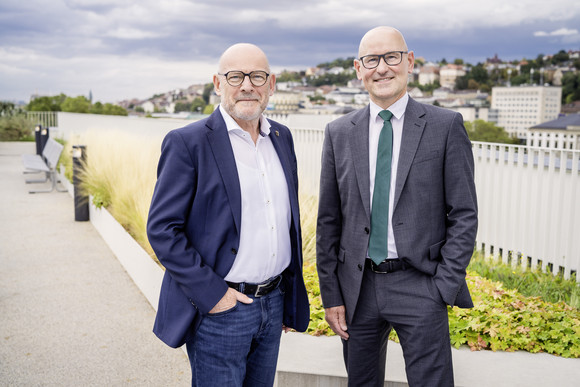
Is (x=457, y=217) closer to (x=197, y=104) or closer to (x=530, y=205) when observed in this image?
(x=530, y=205)

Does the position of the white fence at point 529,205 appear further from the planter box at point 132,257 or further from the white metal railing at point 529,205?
the planter box at point 132,257

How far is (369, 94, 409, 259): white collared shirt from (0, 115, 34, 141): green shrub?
94.8ft

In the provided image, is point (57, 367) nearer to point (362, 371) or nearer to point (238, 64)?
point (362, 371)

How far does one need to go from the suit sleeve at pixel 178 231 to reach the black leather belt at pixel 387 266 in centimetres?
66

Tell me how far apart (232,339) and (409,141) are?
1.09m

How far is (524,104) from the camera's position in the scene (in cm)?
15812

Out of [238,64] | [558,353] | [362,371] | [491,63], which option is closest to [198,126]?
[238,64]

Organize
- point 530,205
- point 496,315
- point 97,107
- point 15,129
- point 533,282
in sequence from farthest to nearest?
point 97,107 < point 15,129 < point 530,205 < point 533,282 < point 496,315

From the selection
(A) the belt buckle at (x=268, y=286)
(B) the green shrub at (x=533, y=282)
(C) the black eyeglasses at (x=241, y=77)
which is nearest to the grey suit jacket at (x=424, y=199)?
A: (A) the belt buckle at (x=268, y=286)

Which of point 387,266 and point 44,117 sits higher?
point 44,117

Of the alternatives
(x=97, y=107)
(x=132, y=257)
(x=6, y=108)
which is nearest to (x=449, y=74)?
(x=97, y=107)

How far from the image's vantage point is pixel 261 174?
2.30 meters

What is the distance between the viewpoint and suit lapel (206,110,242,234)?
7.12 ft

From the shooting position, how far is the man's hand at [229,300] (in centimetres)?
216
